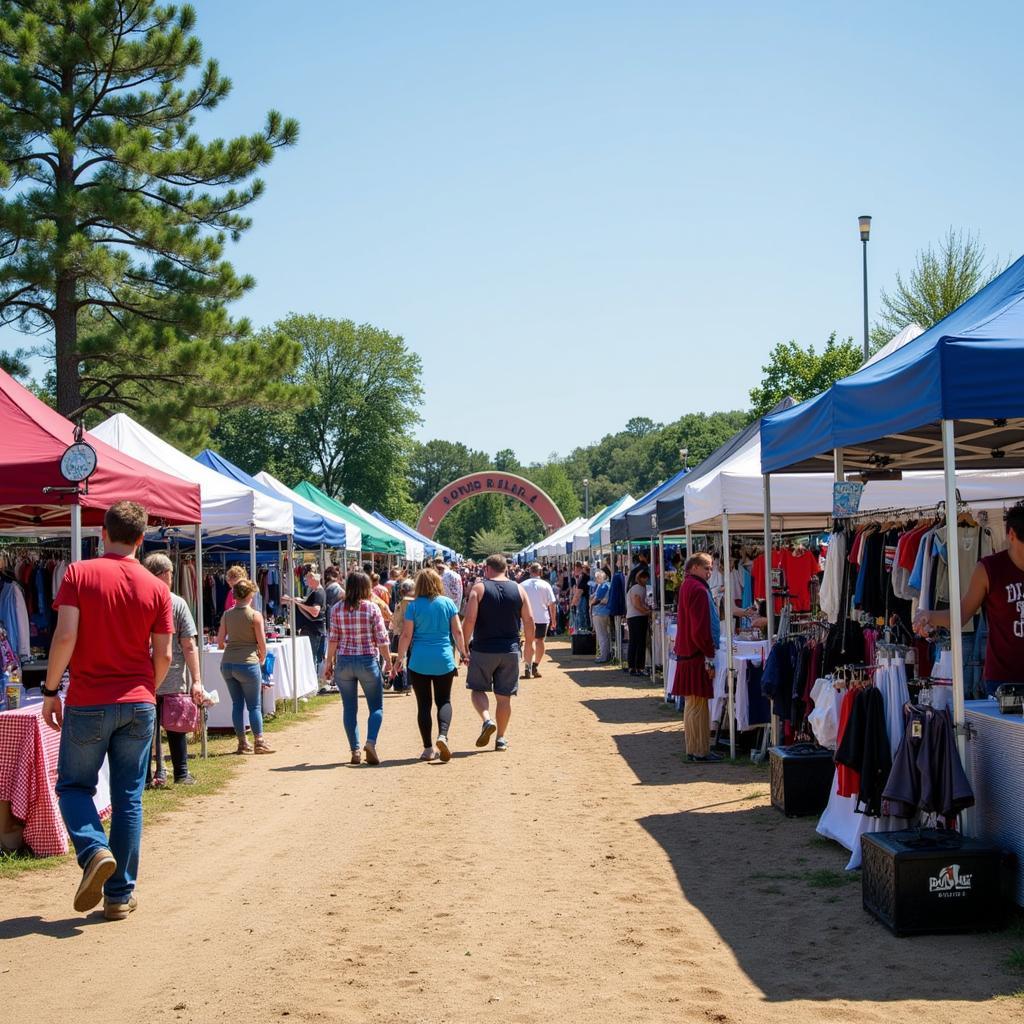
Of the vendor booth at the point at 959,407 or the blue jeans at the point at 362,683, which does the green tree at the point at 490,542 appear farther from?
the vendor booth at the point at 959,407

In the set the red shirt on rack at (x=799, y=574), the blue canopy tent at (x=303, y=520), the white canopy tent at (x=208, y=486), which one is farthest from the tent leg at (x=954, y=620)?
the blue canopy tent at (x=303, y=520)

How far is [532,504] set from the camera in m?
51.9

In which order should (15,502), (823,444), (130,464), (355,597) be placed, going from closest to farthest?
(823,444) → (15,502) → (130,464) → (355,597)

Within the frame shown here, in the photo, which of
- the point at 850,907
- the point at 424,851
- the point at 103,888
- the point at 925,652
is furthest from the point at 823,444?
the point at 103,888

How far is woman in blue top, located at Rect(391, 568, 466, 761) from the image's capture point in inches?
413

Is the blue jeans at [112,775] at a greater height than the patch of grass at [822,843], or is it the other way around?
the blue jeans at [112,775]

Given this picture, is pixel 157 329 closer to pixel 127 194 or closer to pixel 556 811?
pixel 127 194

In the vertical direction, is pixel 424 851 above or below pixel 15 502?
below

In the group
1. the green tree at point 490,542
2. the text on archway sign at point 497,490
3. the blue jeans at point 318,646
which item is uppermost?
the text on archway sign at point 497,490

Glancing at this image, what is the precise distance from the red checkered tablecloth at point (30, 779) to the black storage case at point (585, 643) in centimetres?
1825

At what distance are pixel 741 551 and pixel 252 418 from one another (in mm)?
55429

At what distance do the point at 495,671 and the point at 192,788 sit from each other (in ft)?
9.88

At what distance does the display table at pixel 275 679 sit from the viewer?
1275 cm

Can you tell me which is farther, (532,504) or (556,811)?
(532,504)
